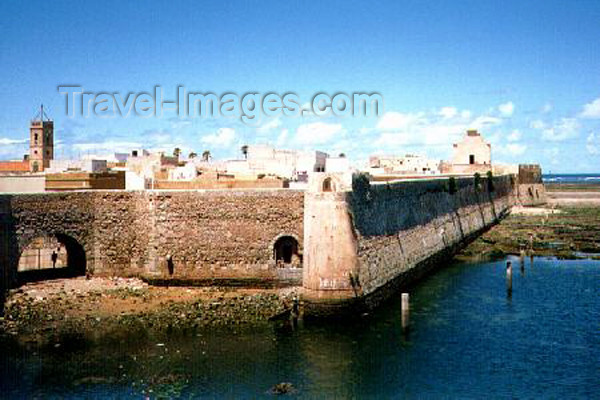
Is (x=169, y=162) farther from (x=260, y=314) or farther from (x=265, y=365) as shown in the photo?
(x=265, y=365)

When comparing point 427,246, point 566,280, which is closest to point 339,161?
point 427,246

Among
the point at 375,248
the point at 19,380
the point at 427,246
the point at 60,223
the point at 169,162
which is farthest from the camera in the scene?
the point at 169,162

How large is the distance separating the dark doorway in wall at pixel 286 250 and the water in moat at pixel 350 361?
4.51 meters

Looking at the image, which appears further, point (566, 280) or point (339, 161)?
point (339, 161)

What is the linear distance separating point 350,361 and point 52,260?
17.8 metres

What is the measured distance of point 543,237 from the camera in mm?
46719

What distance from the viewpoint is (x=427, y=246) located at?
3359cm

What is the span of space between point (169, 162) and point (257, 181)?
19458 millimetres

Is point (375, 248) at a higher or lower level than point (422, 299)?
higher

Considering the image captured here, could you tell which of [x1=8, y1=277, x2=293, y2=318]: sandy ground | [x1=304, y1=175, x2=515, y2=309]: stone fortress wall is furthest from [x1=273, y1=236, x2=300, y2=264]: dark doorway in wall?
[x1=304, y1=175, x2=515, y2=309]: stone fortress wall

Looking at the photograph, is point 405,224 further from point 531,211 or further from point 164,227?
point 531,211

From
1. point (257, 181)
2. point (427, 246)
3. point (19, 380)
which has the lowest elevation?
point (19, 380)

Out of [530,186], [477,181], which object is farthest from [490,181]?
[530,186]

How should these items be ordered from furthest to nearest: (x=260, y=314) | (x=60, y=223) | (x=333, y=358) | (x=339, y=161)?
1. (x=339, y=161)
2. (x=60, y=223)
3. (x=260, y=314)
4. (x=333, y=358)
